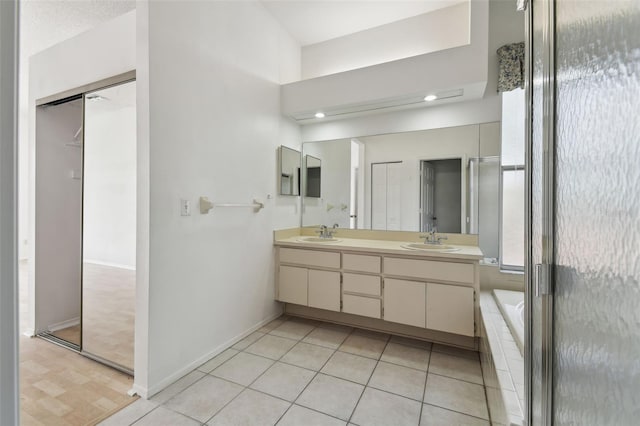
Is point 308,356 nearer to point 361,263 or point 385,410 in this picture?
point 385,410

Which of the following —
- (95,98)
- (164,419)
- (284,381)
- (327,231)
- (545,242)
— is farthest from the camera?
(327,231)

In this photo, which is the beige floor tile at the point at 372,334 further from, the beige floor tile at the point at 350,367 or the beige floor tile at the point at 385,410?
the beige floor tile at the point at 385,410

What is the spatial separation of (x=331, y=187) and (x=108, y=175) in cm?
Result: 210

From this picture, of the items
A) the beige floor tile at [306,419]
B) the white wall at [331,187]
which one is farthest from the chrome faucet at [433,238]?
the beige floor tile at [306,419]

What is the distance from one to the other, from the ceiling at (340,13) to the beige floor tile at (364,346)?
10.2 ft

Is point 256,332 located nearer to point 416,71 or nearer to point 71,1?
point 416,71

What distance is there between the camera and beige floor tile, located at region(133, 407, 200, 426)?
1538mm

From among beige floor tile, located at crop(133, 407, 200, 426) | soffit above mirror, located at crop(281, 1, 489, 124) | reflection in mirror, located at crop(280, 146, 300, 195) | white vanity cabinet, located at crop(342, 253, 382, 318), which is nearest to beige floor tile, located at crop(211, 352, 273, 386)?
beige floor tile, located at crop(133, 407, 200, 426)

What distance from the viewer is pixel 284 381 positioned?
1.93m

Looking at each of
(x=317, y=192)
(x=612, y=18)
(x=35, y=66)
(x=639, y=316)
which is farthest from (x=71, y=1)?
(x=639, y=316)

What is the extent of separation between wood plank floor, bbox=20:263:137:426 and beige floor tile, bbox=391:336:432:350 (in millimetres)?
2019

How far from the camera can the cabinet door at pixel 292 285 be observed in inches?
113

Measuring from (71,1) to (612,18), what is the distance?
11.5 feet

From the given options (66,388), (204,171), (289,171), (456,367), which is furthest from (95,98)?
(456,367)
